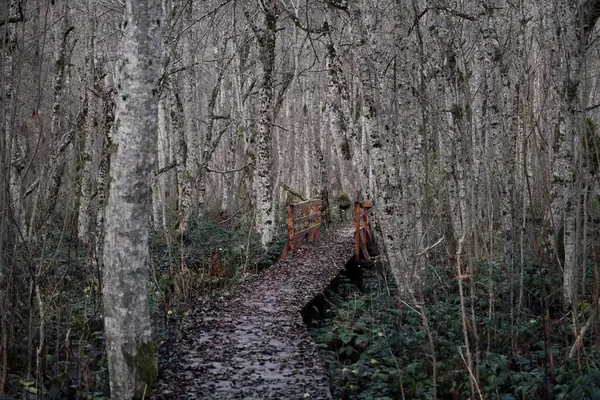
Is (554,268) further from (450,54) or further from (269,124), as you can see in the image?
(269,124)

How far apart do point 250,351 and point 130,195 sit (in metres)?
2.49

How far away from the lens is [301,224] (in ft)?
49.0

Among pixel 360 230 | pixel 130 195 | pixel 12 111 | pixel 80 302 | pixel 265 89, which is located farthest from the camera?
pixel 360 230

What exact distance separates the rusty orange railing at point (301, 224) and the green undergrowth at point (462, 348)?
398cm

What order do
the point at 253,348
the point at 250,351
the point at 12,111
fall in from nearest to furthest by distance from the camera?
1. the point at 12,111
2. the point at 250,351
3. the point at 253,348

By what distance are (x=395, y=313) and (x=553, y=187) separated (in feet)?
8.07

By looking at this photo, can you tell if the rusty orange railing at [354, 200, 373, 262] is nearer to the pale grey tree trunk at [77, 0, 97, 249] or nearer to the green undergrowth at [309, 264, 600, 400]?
the green undergrowth at [309, 264, 600, 400]

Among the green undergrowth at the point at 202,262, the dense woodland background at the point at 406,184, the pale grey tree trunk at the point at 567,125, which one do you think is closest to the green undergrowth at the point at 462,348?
the dense woodland background at the point at 406,184

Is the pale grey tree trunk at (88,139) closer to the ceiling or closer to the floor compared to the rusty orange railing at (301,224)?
closer to the ceiling

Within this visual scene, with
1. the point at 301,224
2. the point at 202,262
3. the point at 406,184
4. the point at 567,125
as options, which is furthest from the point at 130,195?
the point at 301,224

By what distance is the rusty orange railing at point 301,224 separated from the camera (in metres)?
13.5

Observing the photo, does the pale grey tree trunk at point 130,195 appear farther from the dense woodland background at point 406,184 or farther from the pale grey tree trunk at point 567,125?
the pale grey tree trunk at point 567,125

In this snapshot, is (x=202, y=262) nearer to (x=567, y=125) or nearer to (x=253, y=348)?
(x=253, y=348)

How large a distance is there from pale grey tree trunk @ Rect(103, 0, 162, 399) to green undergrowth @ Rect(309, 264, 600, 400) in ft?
6.76
